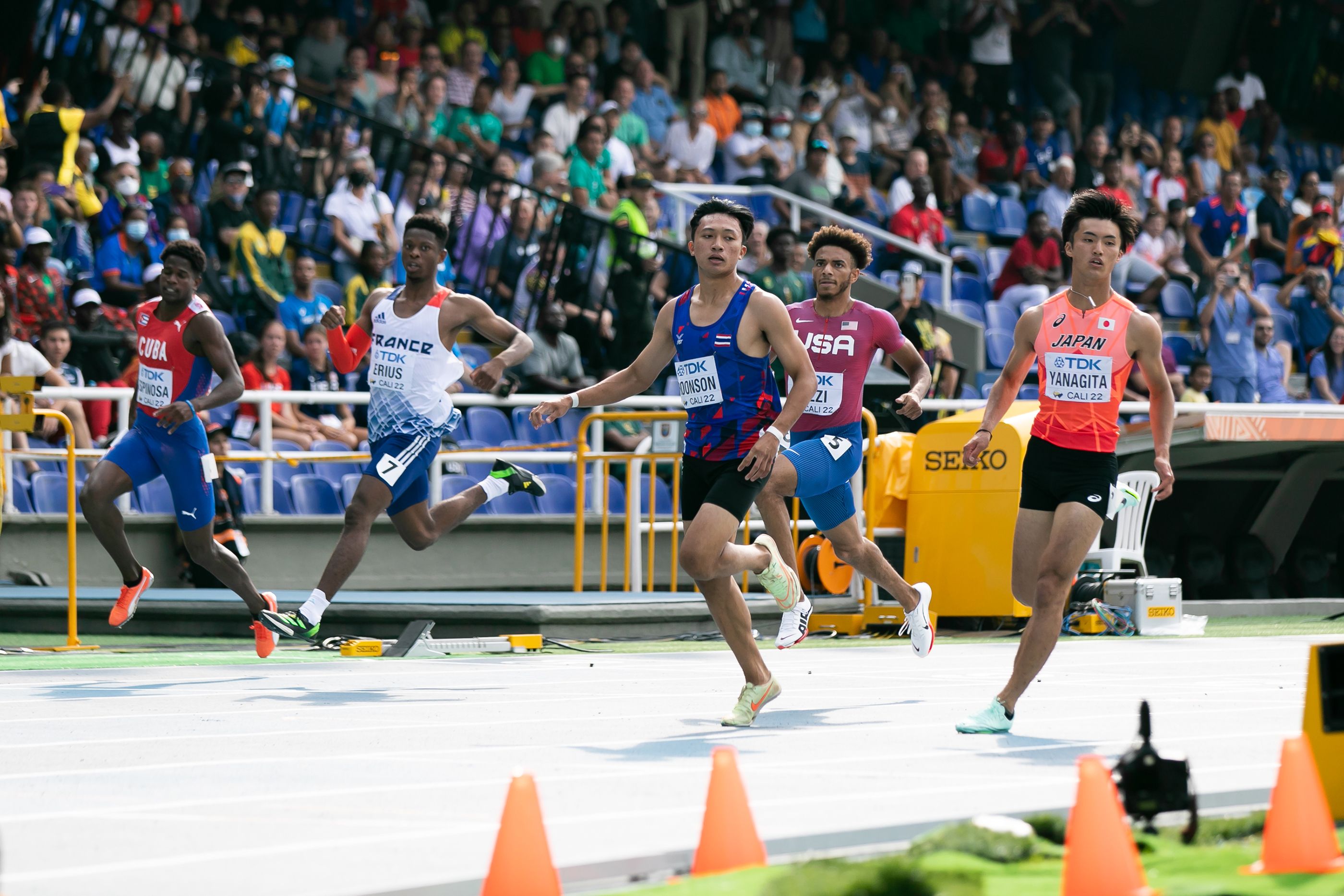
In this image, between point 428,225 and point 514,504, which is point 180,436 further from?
point 514,504

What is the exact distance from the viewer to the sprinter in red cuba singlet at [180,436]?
400 inches

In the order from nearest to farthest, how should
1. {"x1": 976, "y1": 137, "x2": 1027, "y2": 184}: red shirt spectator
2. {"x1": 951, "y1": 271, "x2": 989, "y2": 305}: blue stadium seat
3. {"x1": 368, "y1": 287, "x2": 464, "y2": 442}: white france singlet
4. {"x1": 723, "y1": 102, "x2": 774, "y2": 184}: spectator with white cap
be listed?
1. {"x1": 368, "y1": 287, "x2": 464, "y2": 442}: white france singlet
2. {"x1": 951, "y1": 271, "x2": 989, "y2": 305}: blue stadium seat
3. {"x1": 723, "y1": 102, "x2": 774, "y2": 184}: spectator with white cap
4. {"x1": 976, "y1": 137, "x2": 1027, "y2": 184}: red shirt spectator

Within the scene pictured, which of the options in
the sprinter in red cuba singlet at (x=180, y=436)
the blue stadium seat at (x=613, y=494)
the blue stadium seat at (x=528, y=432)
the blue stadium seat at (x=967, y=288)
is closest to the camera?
the sprinter in red cuba singlet at (x=180, y=436)

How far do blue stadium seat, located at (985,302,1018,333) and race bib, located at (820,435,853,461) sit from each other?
1102 centimetres

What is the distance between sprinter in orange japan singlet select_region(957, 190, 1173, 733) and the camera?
Answer: 7.10 meters

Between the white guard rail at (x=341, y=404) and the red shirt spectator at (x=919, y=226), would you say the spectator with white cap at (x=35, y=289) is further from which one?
the red shirt spectator at (x=919, y=226)

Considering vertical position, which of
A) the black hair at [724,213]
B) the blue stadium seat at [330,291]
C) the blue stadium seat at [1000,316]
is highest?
the blue stadium seat at [1000,316]

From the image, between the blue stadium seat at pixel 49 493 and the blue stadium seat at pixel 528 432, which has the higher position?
the blue stadium seat at pixel 528 432

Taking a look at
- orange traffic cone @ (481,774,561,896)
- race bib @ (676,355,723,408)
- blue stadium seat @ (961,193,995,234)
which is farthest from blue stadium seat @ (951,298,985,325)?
orange traffic cone @ (481,774,561,896)

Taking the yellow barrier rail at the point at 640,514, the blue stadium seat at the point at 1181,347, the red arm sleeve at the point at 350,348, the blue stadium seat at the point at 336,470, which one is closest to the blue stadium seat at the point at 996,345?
the blue stadium seat at the point at 1181,347

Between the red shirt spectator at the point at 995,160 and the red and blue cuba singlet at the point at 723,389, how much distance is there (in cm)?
1638

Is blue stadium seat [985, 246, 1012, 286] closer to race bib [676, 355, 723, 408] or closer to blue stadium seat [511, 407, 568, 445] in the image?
blue stadium seat [511, 407, 568, 445]

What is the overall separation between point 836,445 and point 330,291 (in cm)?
802

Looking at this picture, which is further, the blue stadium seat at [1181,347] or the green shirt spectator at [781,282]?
the blue stadium seat at [1181,347]
